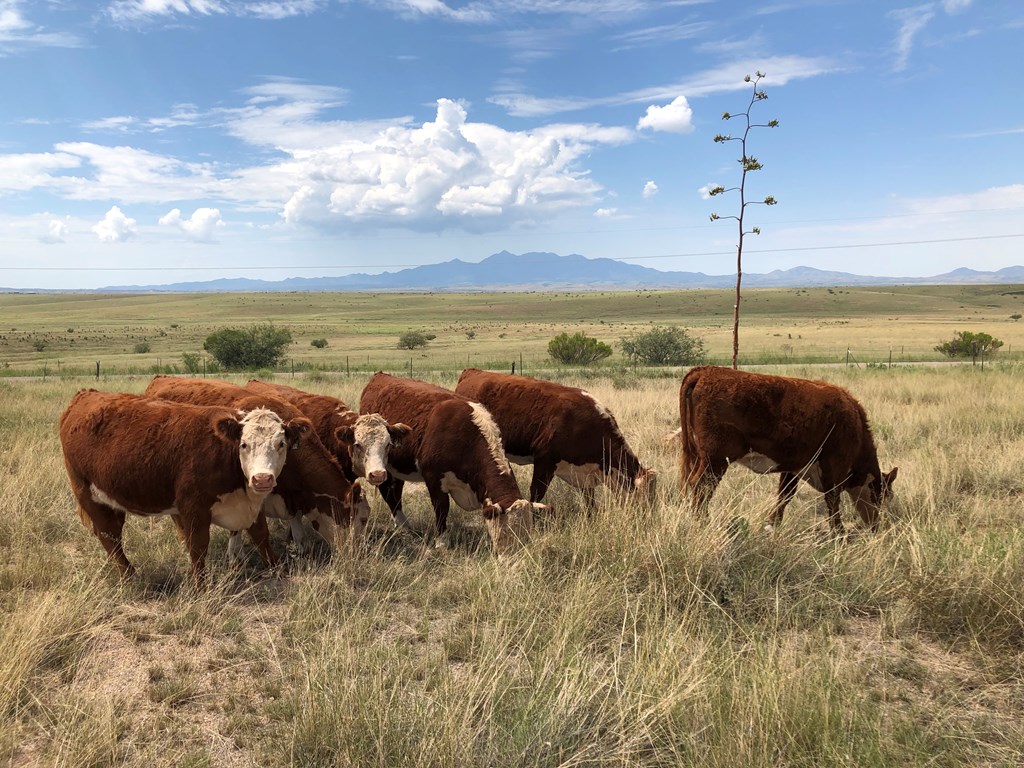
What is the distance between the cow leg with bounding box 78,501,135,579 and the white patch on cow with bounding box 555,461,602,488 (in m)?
4.58

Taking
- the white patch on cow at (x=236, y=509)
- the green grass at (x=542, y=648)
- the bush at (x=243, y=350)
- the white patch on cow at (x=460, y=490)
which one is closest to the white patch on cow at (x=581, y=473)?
the green grass at (x=542, y=648)

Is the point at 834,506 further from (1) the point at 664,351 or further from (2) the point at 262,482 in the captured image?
(1) the point at 664,351

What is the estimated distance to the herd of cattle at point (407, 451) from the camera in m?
5.70

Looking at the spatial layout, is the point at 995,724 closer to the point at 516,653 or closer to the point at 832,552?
the point at 832,552

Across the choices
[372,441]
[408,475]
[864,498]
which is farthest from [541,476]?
[864,498]

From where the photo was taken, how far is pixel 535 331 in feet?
255

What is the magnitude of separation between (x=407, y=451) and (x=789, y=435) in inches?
168

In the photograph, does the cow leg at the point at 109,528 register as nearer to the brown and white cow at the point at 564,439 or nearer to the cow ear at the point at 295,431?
the cow ear at the point at 295,431

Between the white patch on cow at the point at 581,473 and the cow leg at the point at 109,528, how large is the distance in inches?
180

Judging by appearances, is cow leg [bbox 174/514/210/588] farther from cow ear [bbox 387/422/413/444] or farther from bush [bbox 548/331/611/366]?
bush [bbox 548/331/611/366]

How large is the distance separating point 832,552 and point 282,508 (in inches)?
Result: 210

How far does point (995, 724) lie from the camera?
11.3ft

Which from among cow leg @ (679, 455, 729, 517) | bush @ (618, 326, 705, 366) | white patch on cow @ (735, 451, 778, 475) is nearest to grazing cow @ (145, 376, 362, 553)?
cow leg @ (679, 455, 729, 517)

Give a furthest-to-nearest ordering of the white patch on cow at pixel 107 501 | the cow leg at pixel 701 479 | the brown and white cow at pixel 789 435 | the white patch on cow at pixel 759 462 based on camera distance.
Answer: the white patch on cow at pixel 759 462 < the brown and white cow at pixel 789 435 < the cow leg at pixel 701 479 < the white patch on cow at pixel 107 501
